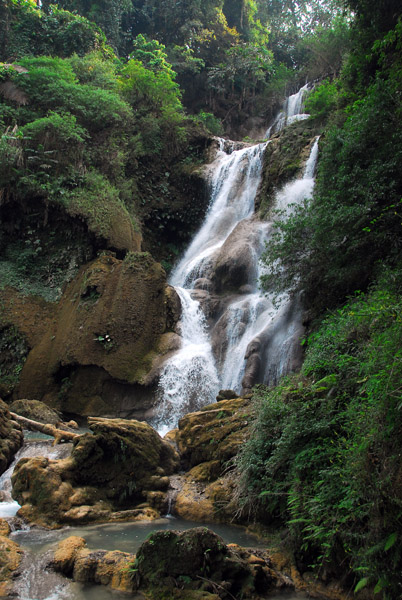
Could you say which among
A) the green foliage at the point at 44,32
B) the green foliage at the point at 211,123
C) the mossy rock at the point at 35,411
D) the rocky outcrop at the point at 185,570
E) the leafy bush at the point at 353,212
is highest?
the green foliage at the point at 44,32

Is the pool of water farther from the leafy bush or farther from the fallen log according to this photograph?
the leafy bush

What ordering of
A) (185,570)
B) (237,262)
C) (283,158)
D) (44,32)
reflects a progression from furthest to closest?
(44,32)
(283,158)
(237,262)
(185,570)

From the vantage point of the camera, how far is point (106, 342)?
1303 cm

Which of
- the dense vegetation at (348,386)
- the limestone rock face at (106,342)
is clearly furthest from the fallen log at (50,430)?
the dense vegetation at (348,386)

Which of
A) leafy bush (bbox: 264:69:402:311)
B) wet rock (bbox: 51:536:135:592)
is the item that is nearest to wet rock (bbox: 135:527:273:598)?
wet rock (bbox: 51:536:135:592)

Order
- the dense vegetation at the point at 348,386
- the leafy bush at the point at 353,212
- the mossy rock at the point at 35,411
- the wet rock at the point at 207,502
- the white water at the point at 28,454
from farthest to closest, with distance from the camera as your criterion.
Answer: the mossy rock at the point at 35,411, the leafy bush at the point at 353,212, the white water at the point at 28,454, the wet rock at the point at 207,502, the dense vegetation at the point at 348,386

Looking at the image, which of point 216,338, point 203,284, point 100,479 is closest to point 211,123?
point 203,284

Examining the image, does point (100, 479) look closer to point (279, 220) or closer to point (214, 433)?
point (214, 433)

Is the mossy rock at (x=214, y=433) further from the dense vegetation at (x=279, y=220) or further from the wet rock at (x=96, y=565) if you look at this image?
the wet rock at (x=96, y=565)

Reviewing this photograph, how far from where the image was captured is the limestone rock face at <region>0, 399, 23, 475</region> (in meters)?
7.68

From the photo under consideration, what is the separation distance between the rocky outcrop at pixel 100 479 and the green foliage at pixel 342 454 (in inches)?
83.1

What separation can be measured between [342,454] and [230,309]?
33.5 ft

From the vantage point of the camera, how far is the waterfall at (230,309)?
12.2 meters

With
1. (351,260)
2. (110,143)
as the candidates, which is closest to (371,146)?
(351,260)
